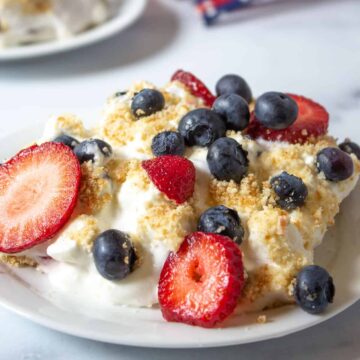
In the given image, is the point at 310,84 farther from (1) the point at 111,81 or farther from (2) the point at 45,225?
(2) the point at 45,225

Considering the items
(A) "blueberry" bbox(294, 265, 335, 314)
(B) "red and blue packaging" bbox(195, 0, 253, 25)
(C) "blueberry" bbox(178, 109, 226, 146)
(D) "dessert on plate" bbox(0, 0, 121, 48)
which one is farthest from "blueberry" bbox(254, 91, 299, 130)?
(B) "red and blue packaging" bbox(195, 0, 253, 25)

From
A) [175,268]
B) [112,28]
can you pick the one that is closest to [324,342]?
[175,268]

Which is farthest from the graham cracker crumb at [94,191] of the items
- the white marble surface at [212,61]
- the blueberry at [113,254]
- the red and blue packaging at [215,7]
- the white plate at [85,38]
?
the red and blue packaging at [215,7]

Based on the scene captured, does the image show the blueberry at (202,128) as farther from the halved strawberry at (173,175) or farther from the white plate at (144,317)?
the white plate at (144,317)

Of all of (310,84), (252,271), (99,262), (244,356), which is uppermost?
(99,262)

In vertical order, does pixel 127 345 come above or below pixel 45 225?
below

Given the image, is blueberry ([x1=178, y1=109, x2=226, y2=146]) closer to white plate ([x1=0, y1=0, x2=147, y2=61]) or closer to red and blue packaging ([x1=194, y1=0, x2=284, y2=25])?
white plate ([x1=0, y1=0, x2=147, y2=61])

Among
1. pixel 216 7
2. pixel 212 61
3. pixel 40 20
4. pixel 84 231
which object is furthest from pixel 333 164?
pixel 216 7
